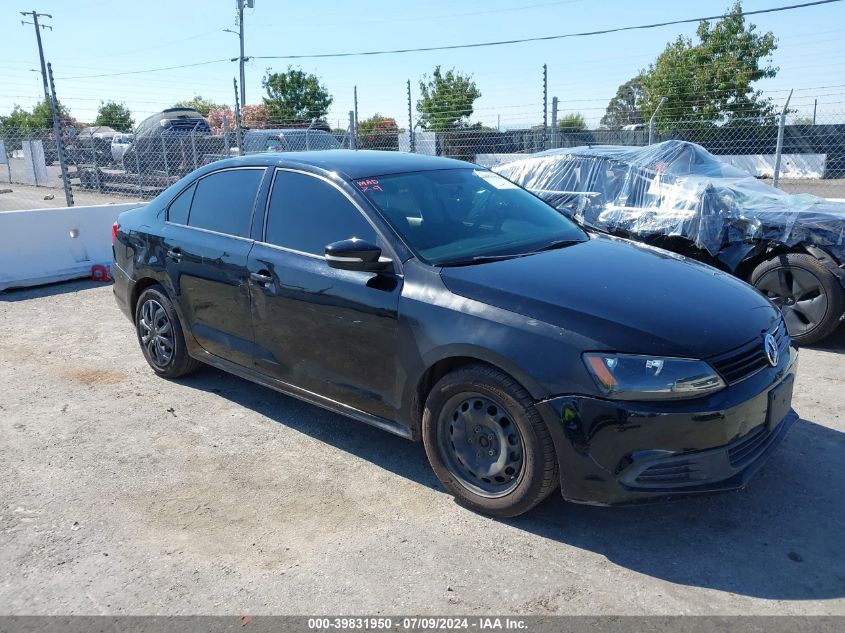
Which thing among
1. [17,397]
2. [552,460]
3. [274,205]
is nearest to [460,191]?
[274,205]

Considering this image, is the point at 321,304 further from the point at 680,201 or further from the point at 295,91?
the point at 295,91

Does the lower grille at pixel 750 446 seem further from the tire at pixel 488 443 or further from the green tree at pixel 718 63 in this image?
the green tree at pixel 718 63

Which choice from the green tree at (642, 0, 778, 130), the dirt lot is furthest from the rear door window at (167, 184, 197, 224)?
the green tree at (642, 0, 778, 130)

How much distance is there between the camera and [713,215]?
632cm

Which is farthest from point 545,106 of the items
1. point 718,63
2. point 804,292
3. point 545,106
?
point 718,63

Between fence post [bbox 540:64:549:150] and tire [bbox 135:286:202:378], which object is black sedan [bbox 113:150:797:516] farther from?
fence post [bbox 540:64:549:150]

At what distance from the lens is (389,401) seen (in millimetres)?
3752

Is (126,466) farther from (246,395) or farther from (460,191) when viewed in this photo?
(460,191)

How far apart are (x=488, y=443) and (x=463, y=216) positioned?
1.42m

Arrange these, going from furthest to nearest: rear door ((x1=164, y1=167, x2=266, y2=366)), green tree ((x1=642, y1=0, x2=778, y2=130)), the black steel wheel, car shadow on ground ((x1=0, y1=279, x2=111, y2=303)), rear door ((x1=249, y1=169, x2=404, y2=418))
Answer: green tree ((x1=642, y1=0, x2=778, y2=130)) → car shadow on ground ((x1=0, y1=279, x2=111, y2=303)) → rear door ((x1=164, y1=167, x2=266, y2=366)) → rear door ((x1=249, y1=169, x2=404, y2=418)) → the black steel wheel

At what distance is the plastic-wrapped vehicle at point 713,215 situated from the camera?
19.0 ft

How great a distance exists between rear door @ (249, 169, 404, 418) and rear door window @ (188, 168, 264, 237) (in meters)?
0.22

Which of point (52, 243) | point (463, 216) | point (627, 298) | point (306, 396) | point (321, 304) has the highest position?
point (463, 216)

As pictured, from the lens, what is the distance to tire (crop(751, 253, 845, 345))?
573 cm
